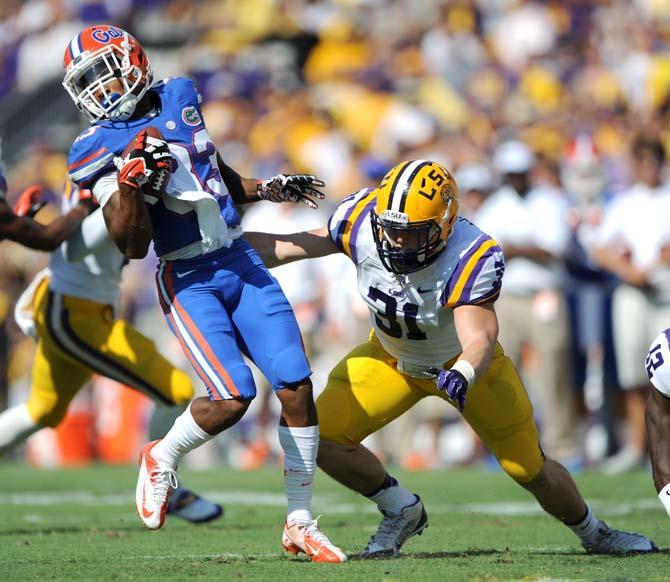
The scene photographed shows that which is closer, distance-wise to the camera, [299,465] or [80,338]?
[299,465]

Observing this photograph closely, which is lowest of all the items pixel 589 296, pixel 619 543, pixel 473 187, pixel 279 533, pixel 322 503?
pixel 589 296

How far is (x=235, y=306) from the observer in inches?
197

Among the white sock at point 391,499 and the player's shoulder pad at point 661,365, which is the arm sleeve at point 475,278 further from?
the white sock at point 391,499

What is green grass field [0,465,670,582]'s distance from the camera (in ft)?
14.7

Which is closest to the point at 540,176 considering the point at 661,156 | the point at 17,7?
the point at 661,156

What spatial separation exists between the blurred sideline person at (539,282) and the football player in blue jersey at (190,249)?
4.41 m

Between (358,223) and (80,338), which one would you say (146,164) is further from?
(80,338)

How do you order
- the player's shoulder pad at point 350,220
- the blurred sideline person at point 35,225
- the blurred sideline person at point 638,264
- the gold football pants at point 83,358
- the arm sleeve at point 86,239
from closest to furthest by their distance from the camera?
the player's shoulder pad at point 350,220
the blurred sideline person at point 35,225
the gold football pants at point 83,358
the arm sleeve at point 86,239
the blurred sideline person at point 638,264

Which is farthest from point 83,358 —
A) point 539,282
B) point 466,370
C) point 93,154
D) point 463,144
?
point 463,144

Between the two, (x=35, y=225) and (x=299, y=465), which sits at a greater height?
(x=35, y=225)

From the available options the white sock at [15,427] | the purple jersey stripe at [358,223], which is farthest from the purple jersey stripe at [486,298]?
the white sock at [15,427]

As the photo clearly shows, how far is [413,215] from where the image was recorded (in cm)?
462

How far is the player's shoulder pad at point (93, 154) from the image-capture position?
16.1ft

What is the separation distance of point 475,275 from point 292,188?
0.92 meters
